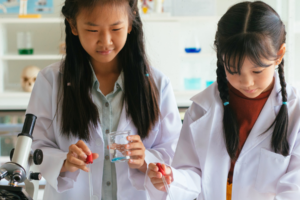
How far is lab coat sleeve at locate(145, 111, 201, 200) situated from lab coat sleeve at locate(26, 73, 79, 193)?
267 mm

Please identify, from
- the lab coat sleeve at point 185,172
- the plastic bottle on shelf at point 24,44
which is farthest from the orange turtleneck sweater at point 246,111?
the plastic bottle on shelf at point 24,44

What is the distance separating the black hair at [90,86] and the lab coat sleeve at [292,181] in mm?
411

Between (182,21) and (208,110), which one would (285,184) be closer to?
(208,110)

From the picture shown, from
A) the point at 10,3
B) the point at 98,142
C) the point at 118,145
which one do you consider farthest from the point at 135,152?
the point at 10,3

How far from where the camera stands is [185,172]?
0.97 metres

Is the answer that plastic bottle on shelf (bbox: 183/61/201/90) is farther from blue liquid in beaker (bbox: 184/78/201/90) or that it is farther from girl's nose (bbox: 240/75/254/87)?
girl's nose (bbox: 240/75/254/87)

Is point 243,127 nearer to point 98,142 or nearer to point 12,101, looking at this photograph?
point 98,142

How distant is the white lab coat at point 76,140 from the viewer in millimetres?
1048

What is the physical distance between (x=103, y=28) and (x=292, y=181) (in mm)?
652

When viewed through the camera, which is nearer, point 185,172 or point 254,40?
point 254,40

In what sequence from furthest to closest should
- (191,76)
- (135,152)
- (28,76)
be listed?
(191,76)
(28,76)
(135,152)

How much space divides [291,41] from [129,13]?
1.84 metres

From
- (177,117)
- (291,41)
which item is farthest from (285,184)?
(291,41)

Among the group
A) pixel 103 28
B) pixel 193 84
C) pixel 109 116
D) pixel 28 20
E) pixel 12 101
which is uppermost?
pixel 103 28
